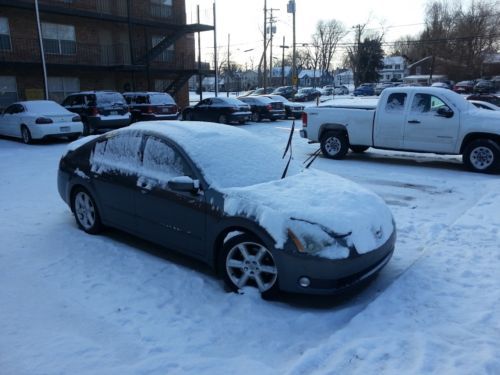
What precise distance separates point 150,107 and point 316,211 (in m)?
16.4

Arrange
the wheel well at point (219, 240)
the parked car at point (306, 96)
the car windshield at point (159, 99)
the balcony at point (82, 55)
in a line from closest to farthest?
1. the wheel well at point (219, 240)
2. the car windshield at point (159, 99)
3. the balcony at point (82, 55)
4. the parked car at point (306, 96)

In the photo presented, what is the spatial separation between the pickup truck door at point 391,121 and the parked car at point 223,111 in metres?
10.7

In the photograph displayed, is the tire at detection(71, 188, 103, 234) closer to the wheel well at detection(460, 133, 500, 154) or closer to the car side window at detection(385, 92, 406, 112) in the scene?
the car side window at detection(385, 92, 406, 112)

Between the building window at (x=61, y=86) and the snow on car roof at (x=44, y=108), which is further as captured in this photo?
the building window at (x=61, y=86)

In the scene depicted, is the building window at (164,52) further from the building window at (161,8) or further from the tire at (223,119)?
the tire at (223,119)

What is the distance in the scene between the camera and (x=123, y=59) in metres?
27.2

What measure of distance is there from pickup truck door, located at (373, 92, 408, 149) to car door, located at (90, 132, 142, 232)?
23.4 feet


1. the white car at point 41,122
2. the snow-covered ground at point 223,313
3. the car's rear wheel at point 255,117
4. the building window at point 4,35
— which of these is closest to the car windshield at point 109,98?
the white car at point 41,122

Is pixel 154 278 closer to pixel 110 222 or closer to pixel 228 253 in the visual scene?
pixel 228 253

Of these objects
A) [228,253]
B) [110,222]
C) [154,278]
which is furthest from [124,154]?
[228,253]

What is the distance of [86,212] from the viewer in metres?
5.89

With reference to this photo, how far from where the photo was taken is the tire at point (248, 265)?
13.2ft

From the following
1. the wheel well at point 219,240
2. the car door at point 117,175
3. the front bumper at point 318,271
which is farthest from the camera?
the car door at point 117,175

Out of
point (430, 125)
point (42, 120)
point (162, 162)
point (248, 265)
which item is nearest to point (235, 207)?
point (248, 265)
